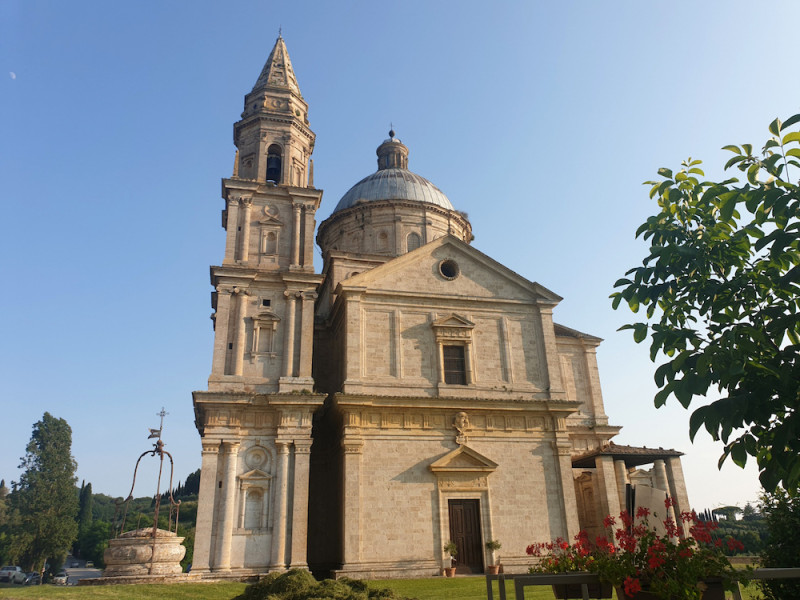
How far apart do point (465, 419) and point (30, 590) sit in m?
13.8

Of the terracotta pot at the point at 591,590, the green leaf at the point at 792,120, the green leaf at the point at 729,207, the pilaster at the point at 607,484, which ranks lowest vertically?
the terracotta pot at the point at 591,590

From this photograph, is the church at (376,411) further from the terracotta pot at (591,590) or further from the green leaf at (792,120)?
the green leaf at (792,120)

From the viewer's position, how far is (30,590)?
14.8m

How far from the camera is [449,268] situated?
79.6ft

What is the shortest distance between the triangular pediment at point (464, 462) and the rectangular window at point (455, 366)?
267 cm

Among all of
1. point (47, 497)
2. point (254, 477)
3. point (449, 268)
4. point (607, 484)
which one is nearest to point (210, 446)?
point (254, 477)

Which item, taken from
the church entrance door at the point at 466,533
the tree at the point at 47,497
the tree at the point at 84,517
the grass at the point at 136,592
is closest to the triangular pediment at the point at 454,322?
the church entrance door at the point at 466,533

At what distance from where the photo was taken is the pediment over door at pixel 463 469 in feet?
67.8

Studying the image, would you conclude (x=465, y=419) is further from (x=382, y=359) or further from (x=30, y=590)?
(x=30, y=590)

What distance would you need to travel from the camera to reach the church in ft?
64.2

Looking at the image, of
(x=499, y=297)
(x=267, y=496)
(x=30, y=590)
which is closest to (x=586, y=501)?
(x=499, y=297)

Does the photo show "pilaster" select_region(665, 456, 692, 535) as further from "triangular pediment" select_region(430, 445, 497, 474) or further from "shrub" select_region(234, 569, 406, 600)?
"shrub" select_region(234, 569, 406, 600)

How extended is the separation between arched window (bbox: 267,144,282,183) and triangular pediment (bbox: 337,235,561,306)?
6528 millimetres

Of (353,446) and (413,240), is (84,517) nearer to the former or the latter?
(413,240)
